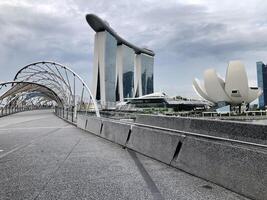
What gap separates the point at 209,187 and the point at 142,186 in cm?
111

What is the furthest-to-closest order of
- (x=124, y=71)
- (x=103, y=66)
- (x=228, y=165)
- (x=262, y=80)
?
(x=124, y=71)
(x=103, y=66)
(x=262, y=80)
(x=228, y=165)

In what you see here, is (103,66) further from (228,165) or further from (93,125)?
(228,165)

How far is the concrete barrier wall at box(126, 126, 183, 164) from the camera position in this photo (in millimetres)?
7186

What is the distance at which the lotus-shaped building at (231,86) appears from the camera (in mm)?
70188

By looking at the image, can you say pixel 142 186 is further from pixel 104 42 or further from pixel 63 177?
pixel 104 42

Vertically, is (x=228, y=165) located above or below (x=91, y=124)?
below

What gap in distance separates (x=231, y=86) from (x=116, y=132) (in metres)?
66.8

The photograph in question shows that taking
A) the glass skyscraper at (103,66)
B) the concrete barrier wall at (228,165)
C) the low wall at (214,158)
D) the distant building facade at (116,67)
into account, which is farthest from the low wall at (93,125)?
the glass skyscraper at (103,66)

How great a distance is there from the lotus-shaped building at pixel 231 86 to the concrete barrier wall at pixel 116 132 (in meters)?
60.3

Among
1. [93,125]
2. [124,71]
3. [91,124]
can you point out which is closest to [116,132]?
[93,125]

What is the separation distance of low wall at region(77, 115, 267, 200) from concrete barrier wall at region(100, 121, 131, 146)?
164 cm

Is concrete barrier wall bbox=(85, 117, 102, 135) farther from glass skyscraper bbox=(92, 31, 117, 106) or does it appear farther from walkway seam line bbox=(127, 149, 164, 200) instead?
glass skyscraper bbox=(92, 31, 117, 106)

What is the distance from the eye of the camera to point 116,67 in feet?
482

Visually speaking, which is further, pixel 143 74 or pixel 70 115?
pixel 143 74
